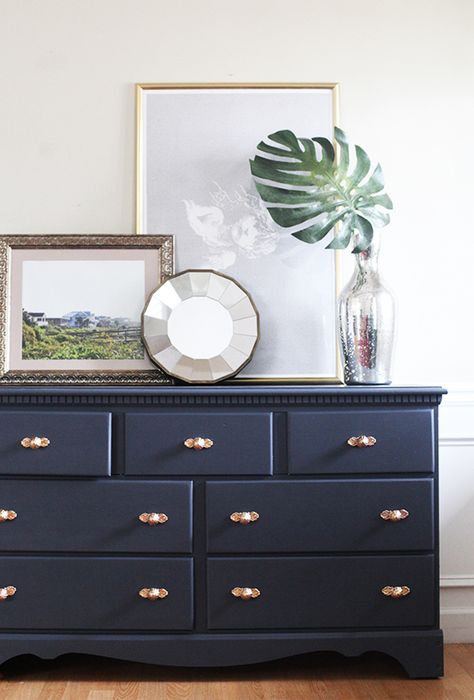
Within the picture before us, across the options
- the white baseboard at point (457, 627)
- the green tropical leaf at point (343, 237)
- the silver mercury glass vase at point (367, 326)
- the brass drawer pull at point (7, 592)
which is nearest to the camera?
the brass drawer pull at point (7, 592)

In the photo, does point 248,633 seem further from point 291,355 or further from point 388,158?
point 388,158

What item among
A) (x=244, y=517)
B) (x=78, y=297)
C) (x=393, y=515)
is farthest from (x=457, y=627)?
(x=78, y=297)

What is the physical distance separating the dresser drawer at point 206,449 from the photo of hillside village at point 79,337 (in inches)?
17.6

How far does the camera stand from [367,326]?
7.91ft

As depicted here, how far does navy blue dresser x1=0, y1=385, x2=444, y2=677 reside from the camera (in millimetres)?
2195

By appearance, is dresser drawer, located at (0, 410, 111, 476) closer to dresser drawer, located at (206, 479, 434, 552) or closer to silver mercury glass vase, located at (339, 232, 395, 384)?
dresser drawer, located at (206, 479, 434, 552)

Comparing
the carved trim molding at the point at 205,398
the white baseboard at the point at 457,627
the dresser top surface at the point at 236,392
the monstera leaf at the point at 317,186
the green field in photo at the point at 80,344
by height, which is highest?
the monstera leaf at the point at 317,186

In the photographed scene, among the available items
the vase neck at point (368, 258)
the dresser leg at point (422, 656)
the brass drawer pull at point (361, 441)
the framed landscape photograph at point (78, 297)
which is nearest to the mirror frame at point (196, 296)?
the framed landscape photograph at point (78, 297)

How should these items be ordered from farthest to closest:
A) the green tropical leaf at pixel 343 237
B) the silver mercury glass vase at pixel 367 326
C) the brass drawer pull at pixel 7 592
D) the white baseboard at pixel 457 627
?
1. the white baseboard at pixel 457 627
2. the green tropical leaf at pixel 343 237
3. the silver mercury glass vase at pixel 367 326
4. the brass drawer pull at pixel 7 592

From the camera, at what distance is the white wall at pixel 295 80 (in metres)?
2.68

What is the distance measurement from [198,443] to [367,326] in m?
0.68

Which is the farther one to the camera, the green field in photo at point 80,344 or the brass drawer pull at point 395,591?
the green field in photo at point 80,344

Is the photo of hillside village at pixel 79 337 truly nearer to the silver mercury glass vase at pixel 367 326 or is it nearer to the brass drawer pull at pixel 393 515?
the silver mercury glass vase at pixel 367 326

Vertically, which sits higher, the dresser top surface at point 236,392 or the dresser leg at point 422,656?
the dresser top surface at point 236,392
